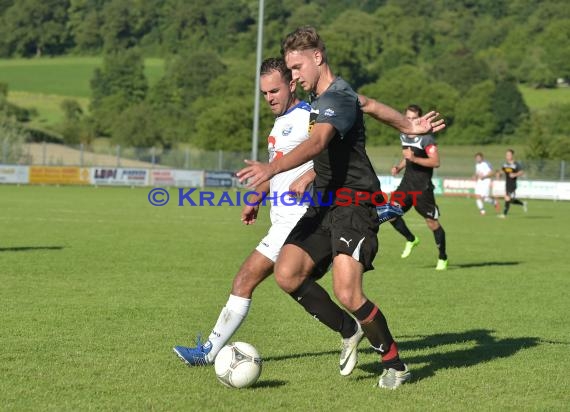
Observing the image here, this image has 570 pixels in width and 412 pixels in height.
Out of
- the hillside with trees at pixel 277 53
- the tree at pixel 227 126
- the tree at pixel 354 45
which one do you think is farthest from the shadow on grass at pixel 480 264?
the tree at pixel 354 45

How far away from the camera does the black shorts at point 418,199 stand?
15.0m

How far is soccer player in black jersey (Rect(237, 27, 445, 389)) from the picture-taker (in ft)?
21.8

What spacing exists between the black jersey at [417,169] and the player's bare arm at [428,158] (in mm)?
205

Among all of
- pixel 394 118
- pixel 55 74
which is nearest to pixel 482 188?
pixel 394 118

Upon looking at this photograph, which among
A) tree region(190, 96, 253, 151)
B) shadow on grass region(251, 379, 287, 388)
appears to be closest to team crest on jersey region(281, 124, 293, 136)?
shadow on grass region(251, 379, 287, 388)

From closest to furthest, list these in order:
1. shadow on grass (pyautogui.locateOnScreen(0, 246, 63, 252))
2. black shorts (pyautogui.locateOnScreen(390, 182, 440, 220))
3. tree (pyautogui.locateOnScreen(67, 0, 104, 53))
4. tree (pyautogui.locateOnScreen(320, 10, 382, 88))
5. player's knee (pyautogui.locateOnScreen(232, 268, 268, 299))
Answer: player's knee (pyautogui.locateOnScreen(232, 268, 268, 299))
black shorts (pyautogui.locateOnScreen(390, 182, 440, 220))
shadow on grass (pyautogui.locateOnScreen(0, 246, 63, 252))
tree (pyautogui.locateOnScreen(320, 10, 382, 88))
tree (pyautogui.locateOnScreen(67, 0, 104, 53))

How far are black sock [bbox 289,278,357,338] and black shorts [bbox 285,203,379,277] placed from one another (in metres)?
0.13

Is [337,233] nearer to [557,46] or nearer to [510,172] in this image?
[510,172]

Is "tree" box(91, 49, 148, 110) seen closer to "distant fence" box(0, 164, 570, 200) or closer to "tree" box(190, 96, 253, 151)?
"tree" box(190, 96, 253, 151)

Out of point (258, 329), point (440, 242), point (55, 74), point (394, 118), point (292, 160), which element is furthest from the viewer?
point (55, 74)

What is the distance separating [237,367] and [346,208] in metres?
1.29

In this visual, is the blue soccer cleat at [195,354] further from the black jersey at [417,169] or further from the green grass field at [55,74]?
the green grass field at [55,74]

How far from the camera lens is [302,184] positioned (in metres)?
7.27

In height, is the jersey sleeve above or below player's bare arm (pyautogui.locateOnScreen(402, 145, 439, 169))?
above
